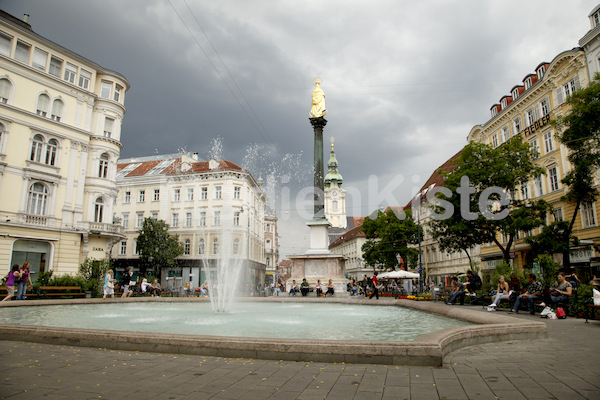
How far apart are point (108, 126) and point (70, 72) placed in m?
5.45

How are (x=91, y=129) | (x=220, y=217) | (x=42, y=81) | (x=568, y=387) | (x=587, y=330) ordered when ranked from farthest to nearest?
(x=220, y=217)
(x=91, y=129)
(x=42, y=81)
(x=587, y=330)
(x=568, y=387)

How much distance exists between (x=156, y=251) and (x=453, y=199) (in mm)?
33924

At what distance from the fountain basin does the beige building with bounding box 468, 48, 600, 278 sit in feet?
80.5

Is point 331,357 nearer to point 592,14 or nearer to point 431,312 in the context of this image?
point 431,312

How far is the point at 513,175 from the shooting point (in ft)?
87.7

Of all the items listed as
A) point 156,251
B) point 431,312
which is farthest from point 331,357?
point 156,251

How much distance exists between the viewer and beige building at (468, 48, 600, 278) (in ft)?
94.8

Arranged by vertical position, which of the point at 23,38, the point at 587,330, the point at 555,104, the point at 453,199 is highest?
the point at 23,38

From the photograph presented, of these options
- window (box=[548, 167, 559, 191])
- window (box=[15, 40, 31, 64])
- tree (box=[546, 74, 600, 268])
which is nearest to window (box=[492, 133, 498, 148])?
window (box=[548, 167, 559, 191])

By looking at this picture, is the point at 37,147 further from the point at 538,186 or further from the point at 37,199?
the point at 538,186

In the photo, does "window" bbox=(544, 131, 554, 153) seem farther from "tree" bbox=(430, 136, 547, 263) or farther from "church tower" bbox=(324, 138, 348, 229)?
"church tower" bbox=(324, 138, 348, 229)

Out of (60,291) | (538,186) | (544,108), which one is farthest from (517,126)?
(60,291)

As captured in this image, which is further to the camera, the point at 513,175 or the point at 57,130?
the point at 57,130

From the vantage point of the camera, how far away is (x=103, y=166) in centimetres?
3584
